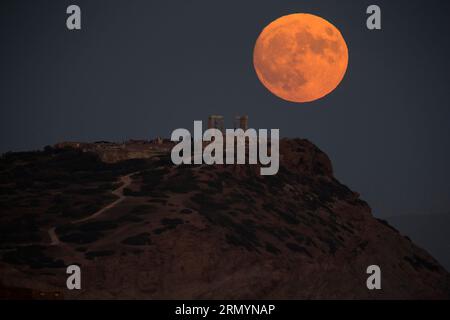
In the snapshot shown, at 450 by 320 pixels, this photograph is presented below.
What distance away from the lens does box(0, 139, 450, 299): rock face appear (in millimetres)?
80312

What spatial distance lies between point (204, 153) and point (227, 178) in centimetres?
780

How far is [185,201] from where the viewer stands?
93938 mm

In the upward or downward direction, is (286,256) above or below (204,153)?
below

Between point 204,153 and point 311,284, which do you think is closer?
point 311,284

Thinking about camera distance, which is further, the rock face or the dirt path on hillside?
the dirt path on hillside

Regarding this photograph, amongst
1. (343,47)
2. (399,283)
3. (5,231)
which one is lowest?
(399,283)

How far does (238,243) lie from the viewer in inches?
3381

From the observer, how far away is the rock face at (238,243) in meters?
80.3

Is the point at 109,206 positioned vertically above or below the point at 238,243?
above

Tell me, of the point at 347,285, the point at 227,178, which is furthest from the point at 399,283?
the point at 227,178

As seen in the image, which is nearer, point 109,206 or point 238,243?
point 238,243

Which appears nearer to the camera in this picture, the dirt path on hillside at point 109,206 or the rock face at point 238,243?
the rock face at point 238,243
